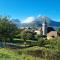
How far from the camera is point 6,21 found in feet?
135

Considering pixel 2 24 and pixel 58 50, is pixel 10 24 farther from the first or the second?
pixel 58 50

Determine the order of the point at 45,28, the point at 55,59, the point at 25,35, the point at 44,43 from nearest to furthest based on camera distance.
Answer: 1. the point at 55,59
2. the point at 44,43
3. the point at 25,35
4. the point at 45,28

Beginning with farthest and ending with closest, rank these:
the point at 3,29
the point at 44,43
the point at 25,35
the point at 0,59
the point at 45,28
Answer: the point at 45,28 < the point at 25,35 < the point at 44,43 < the point at 3,29 < the point at 0,59

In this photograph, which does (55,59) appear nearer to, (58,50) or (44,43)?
(58,50)

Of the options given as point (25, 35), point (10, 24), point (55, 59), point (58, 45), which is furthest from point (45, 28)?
point (55, 59)

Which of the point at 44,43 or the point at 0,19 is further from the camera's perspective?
the point at 44,43

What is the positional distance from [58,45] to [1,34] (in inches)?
568

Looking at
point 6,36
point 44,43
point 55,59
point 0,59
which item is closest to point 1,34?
point 6,36

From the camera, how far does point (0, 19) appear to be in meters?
41.2

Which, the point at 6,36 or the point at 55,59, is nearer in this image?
the point at 55,59

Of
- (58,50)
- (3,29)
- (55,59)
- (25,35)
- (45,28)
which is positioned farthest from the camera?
(45,28)

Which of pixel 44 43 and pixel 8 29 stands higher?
pixel 8 29

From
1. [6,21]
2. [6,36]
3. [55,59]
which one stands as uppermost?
[6,21]

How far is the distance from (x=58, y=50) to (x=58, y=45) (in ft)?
2.69
